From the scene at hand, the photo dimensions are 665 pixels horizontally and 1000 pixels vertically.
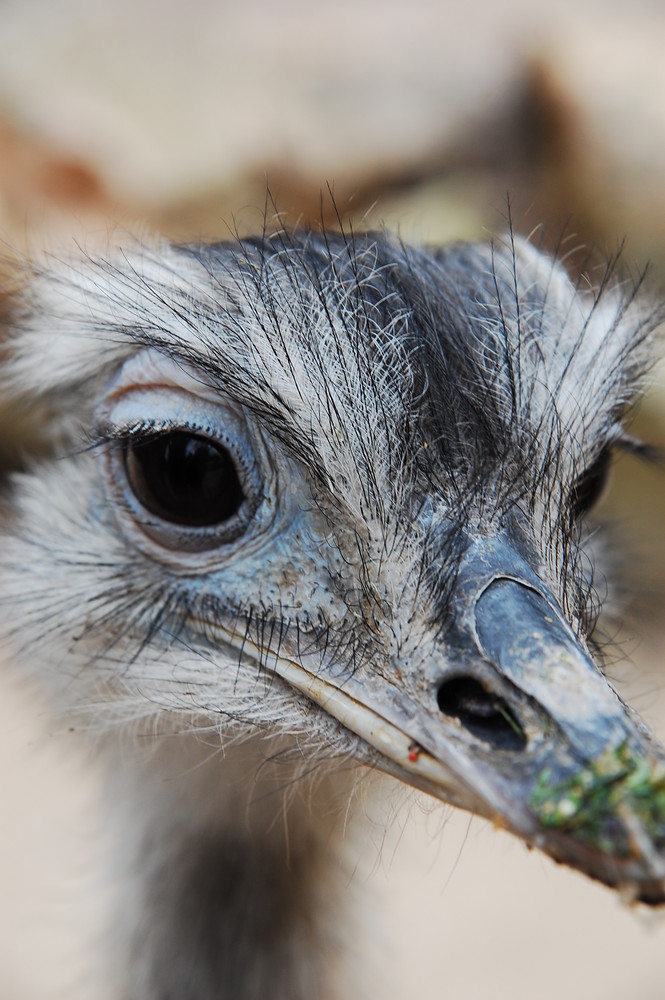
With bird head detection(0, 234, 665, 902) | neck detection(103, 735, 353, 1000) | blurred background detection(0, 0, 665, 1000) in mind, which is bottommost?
neck detection(103, 735, 353, 1000)

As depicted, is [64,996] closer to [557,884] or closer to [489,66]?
[557,884]

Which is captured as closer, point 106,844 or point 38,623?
point 38,623

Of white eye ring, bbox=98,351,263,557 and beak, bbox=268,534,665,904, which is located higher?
white eye ring, bbox=98,351,263,557

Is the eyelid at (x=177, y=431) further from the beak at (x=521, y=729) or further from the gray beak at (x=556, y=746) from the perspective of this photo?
the gray beak at (x=556, y=746)

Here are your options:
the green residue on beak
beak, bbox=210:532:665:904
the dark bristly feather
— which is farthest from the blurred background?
the green residue on beak

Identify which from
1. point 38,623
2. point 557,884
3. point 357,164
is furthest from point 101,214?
point 557,884

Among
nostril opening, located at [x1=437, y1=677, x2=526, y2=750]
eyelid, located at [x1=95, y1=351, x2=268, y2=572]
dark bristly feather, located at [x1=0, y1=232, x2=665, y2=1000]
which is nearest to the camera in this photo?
nostril opening, located at [x1=437, y1=677, x2=526, y2=750]

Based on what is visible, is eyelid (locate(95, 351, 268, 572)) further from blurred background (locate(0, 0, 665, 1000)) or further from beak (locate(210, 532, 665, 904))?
blurred background (locate(0, 0, 665, 1000))

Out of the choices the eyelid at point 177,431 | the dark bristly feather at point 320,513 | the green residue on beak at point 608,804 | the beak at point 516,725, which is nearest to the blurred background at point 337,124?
the dark bristly feather at point 320,513
